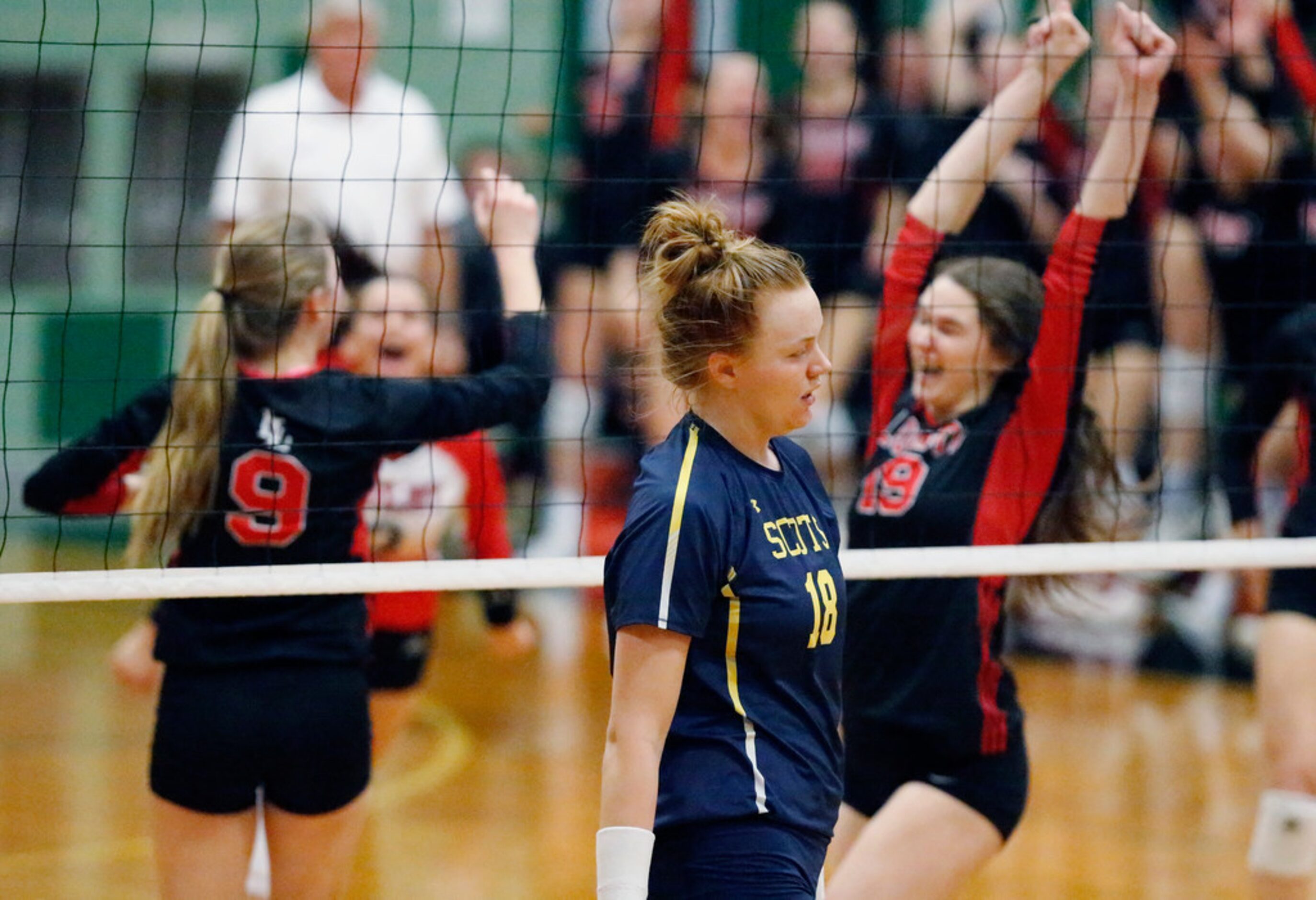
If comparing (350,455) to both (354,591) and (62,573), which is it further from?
(62,573)

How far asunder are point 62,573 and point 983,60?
5.34 metres

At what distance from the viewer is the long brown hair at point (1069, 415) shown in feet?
11.5

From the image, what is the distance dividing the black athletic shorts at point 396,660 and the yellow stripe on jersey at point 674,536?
235 cm

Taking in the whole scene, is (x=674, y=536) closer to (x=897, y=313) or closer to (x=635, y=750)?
(x=635, y=750)

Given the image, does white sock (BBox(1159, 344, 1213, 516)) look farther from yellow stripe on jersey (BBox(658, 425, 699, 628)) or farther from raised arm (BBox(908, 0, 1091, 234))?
yellow stripe on jersey (BBox(658, 425, 699, 628))

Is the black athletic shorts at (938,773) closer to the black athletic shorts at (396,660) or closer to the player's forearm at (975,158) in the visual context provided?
the player's forearm at (975,158)

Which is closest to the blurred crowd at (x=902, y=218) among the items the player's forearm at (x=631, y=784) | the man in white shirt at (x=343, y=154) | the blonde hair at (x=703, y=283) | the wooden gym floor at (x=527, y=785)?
the wooden gym floor at (x=527, y=785)

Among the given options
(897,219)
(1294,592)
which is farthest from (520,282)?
(897,219)

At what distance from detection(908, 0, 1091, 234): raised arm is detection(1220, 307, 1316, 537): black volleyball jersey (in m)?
0.86

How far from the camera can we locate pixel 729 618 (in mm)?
2328

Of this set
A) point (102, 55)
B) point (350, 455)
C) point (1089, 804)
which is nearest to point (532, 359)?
point (350, 455)

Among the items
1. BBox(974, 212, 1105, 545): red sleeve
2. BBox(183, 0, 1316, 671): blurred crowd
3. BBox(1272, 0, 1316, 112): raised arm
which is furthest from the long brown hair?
BBox(183, 0, 1316, 671): blurred crowd

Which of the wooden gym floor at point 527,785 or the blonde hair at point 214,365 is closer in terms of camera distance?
the blonde hair at point 214,365

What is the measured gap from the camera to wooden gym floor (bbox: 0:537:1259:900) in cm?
482
